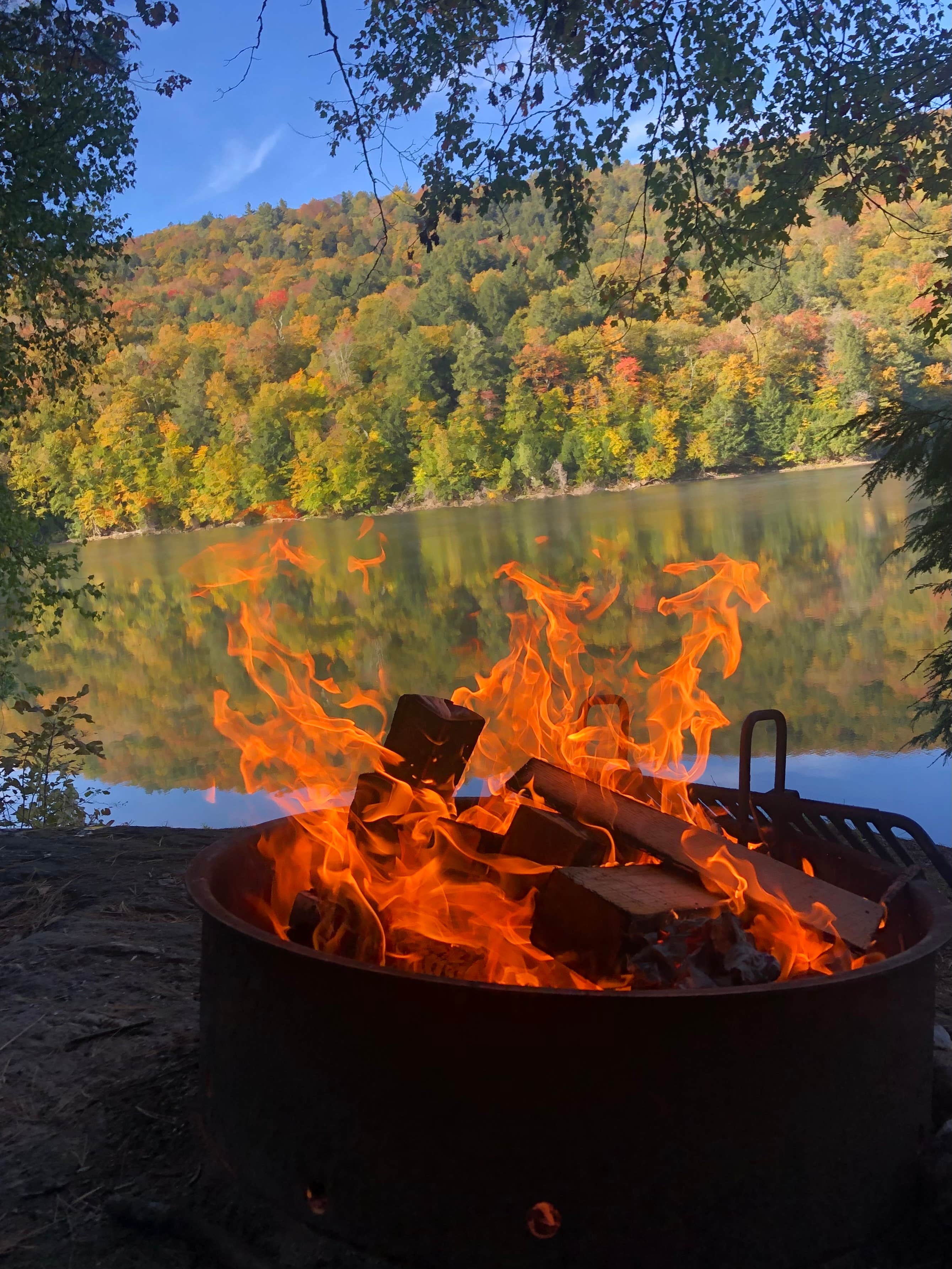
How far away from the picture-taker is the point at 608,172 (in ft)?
16.4

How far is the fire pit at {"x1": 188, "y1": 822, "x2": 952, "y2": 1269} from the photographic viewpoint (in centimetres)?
115

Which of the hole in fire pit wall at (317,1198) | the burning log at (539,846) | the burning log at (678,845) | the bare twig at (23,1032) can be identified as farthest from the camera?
the bare twig at (23,1032)

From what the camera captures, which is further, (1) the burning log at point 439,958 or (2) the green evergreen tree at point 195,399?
(2) the green evergreen tree at point 195,399

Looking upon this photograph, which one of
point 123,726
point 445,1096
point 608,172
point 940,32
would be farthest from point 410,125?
point 123,726

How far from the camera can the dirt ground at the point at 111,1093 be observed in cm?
135

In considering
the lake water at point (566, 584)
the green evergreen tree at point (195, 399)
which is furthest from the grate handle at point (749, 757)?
the green evergreen tree at point (195, 399)

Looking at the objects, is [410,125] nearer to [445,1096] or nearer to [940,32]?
[940,32]

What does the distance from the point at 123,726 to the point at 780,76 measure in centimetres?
1215

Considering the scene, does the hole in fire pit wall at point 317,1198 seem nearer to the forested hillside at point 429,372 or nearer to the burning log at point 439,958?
the burning log at point 439,958

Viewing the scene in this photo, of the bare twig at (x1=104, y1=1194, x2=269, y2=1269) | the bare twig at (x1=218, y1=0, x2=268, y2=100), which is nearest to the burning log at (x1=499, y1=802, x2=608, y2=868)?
the bare twig at (x1=104, y1=1194, x2=269, y2=1269)

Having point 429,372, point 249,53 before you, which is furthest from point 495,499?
point 249,53

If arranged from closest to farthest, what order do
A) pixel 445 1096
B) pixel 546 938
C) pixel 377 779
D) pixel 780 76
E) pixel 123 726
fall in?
pixel 445 1096
pixel 546 938
pixel 377 779
pixel 780 76
pixel 123 726

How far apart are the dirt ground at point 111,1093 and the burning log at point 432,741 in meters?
0.73

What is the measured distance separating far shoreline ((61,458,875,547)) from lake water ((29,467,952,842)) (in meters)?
0.19
